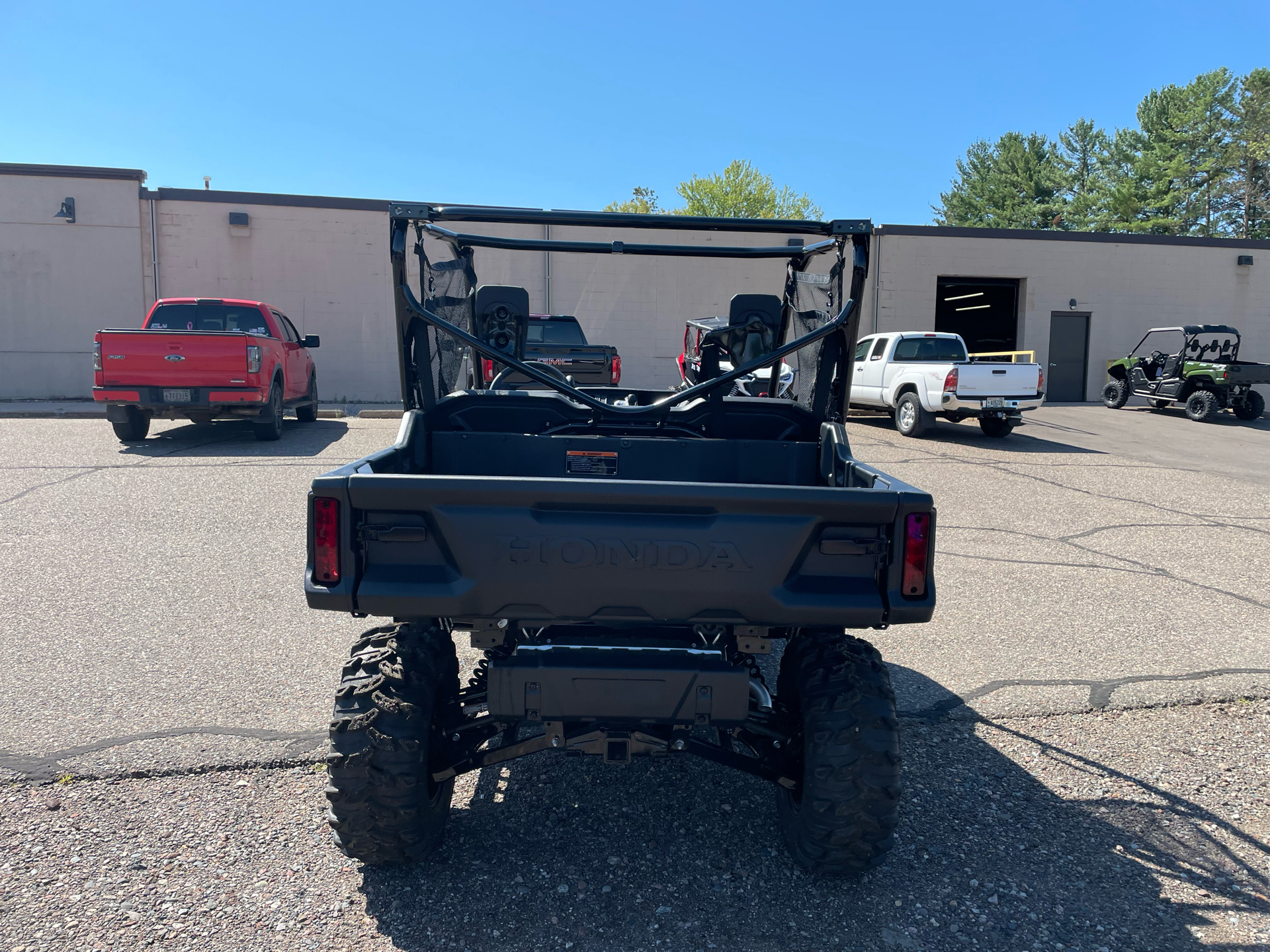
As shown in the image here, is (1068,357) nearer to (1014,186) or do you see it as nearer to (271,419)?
(271,419)

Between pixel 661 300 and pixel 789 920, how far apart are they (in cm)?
1939

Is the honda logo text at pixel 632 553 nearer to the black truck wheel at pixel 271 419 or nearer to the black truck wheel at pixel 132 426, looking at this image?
the black truck wheel at pixel 271 419

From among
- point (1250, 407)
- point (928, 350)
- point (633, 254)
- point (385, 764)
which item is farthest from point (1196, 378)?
point (385, 764)

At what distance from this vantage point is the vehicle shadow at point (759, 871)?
8.65 ft

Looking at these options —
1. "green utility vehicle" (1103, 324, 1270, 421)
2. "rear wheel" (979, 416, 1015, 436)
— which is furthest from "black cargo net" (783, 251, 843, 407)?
"green utility vehicle" (1103, 324, 1270, 421)

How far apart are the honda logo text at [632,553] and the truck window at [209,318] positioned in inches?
458

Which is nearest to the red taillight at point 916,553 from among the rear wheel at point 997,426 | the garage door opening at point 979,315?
the rear wheel at point 997,426

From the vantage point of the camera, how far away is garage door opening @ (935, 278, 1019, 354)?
3044 cm

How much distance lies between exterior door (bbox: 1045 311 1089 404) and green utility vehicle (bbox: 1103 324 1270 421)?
4.83 ft

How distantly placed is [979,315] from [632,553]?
35332 millimetres

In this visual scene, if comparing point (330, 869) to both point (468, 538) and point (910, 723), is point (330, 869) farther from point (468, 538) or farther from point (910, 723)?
point (910, 723)

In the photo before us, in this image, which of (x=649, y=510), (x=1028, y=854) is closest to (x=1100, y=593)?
(x=1028, y=854)

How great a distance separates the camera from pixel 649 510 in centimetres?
260

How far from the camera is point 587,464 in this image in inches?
151
